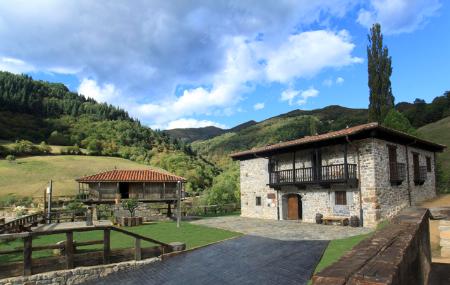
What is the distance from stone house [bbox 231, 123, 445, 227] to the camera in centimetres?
1930

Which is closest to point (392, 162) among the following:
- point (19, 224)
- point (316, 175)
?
point (316, 175)

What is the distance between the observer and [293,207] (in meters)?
24.7

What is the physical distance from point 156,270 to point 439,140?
45407 millimetres

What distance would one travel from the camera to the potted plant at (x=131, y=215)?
24016mm

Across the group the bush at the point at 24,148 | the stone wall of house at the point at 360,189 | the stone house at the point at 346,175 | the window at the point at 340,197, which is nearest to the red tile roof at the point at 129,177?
the stone wall of house at the point at 360,189

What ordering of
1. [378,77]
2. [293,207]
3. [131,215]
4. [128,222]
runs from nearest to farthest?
[128,222] → [293,207] → [131,215] → [378,77]

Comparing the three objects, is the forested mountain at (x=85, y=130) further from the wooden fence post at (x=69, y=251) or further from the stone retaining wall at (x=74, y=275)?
the wooden fence post at (x=69, y=251)

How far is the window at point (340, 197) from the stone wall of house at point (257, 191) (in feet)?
18.2

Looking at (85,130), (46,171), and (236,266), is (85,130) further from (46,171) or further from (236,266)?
(236,266)

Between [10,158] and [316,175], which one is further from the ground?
[10,158]

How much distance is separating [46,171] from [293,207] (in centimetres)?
5521

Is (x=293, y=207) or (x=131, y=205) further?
(x=131, y=205)

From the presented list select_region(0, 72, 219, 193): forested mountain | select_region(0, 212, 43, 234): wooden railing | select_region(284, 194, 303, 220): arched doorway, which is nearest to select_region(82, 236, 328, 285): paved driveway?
select_region(0, 212, 43, 234): wooden railing

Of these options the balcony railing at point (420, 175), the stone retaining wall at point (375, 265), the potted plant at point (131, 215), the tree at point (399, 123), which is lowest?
the potted plant at point (131, 215)
